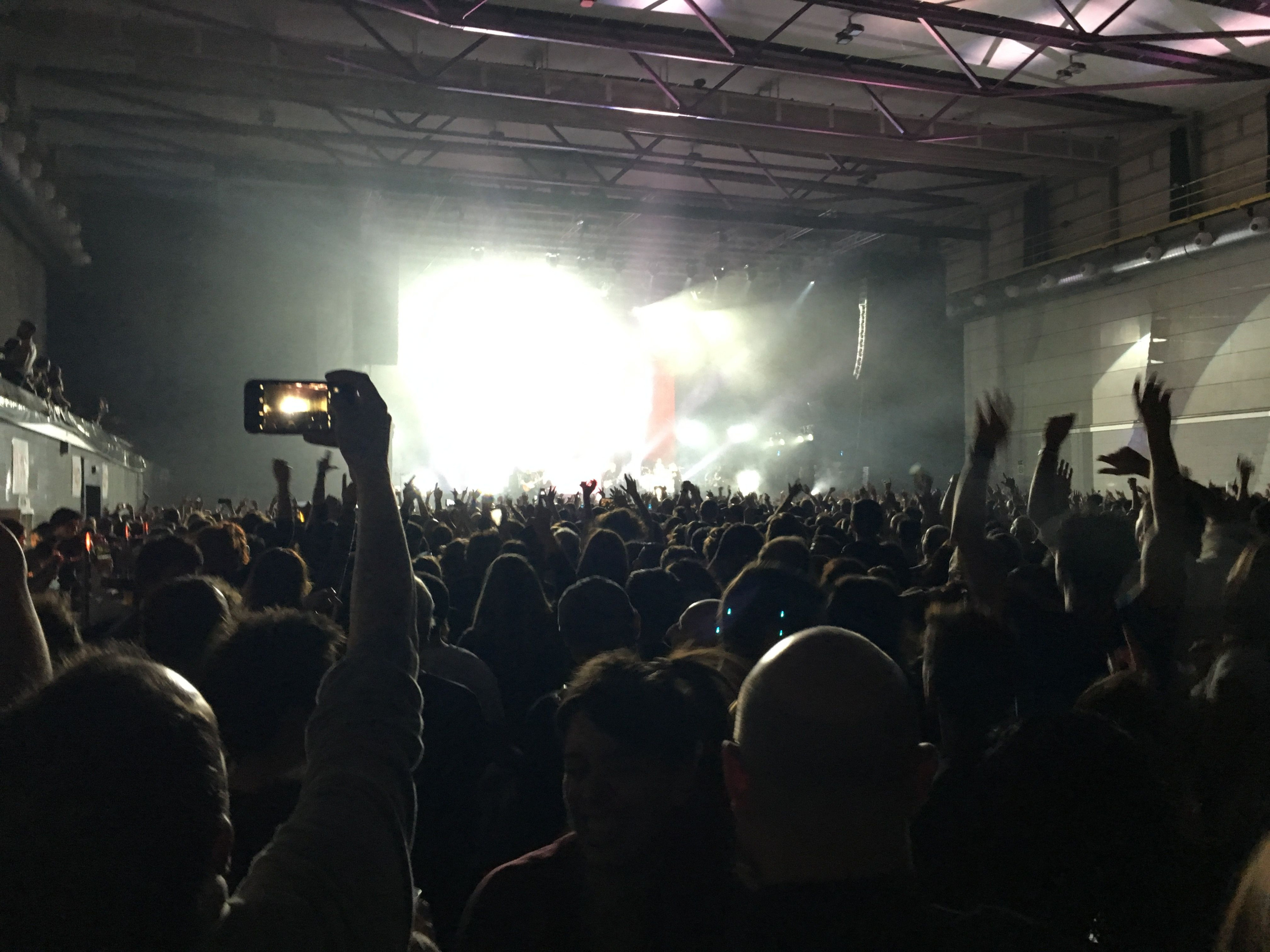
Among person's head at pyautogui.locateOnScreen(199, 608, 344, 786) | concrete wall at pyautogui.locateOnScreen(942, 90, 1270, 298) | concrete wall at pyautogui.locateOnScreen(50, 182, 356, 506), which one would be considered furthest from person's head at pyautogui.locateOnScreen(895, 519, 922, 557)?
concrete wall at pyautogui.locateOnScreen(50, 182, 356, 506)

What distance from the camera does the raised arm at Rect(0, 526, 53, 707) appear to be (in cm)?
190

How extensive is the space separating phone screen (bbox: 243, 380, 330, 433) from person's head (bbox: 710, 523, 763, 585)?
313 centimetres

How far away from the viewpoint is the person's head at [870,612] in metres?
3.30

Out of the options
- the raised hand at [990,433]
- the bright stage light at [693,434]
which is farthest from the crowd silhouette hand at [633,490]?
the bright stage light at [693,434]

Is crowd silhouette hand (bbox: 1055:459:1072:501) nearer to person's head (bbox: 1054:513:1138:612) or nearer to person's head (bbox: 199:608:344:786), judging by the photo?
person's head (bbox: 1054:513:1138:612)

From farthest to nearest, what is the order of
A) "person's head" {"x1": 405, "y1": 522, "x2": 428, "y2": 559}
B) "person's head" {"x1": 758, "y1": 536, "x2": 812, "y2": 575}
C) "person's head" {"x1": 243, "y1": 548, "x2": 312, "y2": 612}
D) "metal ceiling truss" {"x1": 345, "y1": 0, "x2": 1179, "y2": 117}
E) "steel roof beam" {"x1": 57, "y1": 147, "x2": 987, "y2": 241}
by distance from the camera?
"steel roof beam" {"x1": 57, "y1": 147, "x2": 987, "y2": 241}
"metal ceiling truss" {"x1": 345, "y1": 0, "x2": 1179, "y2": 117}
"person's head" {"x1": 405, "y1": 522, "x2": 428, "y2": 559}
"person's head" {"x1": 758, "y1": 536, "x2": 812, "y2": 575}
"person's head" {"x1": 243, "y1": 548, "x2": 312, "y2": 612}

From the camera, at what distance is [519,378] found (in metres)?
34.6

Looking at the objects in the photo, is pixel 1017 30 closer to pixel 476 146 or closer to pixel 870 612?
pixel 476 146

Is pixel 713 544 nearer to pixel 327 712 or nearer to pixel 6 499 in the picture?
pixel 327 712

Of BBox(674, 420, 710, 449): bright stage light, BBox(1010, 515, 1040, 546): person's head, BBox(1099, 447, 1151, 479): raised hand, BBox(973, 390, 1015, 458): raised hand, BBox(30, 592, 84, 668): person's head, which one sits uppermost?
BBox(674, 420, 710, 449): bright stage light

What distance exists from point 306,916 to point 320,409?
1714 millimetres

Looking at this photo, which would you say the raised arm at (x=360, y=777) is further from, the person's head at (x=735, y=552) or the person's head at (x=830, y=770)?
the person's head at (x=735, y=552)

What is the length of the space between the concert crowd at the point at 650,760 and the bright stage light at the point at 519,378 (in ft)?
91.7

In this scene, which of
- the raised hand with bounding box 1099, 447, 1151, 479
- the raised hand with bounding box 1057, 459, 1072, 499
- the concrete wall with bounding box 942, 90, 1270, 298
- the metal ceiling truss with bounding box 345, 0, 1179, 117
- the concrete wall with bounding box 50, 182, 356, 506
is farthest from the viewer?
the concrete wall with bounding box 50, 182, 356, 506
